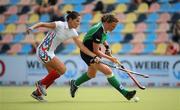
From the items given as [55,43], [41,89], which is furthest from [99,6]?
[41,89]

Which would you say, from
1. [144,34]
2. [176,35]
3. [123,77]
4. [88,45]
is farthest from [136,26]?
[88,45]

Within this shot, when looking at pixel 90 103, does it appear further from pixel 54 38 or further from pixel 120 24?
pixel 120 24

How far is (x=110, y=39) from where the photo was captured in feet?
58.5

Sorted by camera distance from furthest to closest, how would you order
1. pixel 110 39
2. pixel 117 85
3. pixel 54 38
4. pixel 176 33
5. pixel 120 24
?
pixel 120 24, pixel 110 39, pixel 176 33, pixel 54 38, pixel 117 85

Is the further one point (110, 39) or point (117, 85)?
point (110, 39)

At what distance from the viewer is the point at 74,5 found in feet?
63.3

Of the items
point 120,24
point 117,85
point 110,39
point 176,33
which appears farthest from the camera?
point 120,24

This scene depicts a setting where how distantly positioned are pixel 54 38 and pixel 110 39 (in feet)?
24.9

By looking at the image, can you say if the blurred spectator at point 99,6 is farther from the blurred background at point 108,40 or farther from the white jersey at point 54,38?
the white jersey at point 54,38

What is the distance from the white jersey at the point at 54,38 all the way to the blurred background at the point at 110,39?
536cm

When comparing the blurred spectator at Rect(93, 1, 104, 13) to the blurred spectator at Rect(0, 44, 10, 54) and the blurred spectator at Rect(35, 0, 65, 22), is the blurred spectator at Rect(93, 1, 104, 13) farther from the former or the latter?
the blurred spectator at Rect(0, 44, 10, 54)

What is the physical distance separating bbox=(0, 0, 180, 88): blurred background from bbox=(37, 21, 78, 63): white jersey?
211 inches

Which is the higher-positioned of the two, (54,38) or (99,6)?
(54,38)

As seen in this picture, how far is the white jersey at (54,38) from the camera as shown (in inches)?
404
